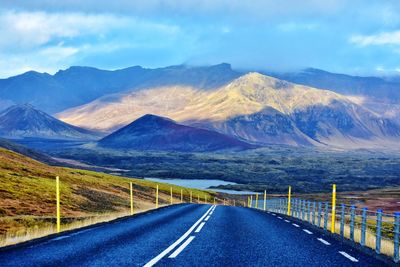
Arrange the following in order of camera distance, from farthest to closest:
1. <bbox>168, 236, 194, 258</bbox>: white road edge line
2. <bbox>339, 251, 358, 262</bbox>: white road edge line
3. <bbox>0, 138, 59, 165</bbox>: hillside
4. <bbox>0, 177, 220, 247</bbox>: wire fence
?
<bbox>0, 138, 59, 165</bbox>: hillside → <bbox>0, 177, 220, 247</bbox>: wire fence → <bbox>168, 236, 194, 258</bbox>: white road edge line → <bbox>339, 251, 358, 262</bbox>: white road edge line

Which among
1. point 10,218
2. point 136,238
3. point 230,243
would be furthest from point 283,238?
point 10,218

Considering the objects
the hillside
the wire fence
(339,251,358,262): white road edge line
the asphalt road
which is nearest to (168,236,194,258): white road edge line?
the asphalt road

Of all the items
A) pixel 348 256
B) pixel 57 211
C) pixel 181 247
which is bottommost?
pixel 181 247

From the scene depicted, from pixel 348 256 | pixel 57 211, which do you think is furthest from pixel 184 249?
pixel 57 211

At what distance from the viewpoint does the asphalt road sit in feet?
→ 45.6

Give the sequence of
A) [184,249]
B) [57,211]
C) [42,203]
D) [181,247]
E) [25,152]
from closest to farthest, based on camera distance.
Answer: [184,249] → [181,247] → [57,211] → [42,203] → [25,152]

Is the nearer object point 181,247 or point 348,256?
point 348,256

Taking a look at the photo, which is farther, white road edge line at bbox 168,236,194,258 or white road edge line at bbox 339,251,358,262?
white road edge line at bbox 168,236,194,258

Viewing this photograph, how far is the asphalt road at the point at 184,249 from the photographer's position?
13914 mm

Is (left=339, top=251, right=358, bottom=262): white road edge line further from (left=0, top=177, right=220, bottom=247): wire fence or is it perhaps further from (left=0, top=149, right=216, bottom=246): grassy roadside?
(left=0, top=149, right=216, bottom=246): grassy roadside

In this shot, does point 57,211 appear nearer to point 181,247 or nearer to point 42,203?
point 181,247

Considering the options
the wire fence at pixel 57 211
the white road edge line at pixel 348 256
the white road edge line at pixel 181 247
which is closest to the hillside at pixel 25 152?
the wire fence at pixel 57 211

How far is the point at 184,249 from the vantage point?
16.3 meters

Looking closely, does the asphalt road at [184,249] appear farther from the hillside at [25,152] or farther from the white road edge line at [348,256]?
the hillside at [25,152]
